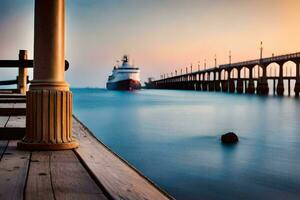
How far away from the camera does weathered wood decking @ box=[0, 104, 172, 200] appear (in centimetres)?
303

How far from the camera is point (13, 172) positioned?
3752mm

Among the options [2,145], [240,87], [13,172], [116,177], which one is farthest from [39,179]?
[240,87]

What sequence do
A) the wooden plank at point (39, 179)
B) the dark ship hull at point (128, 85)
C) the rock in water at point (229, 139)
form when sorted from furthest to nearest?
the dark ship hull at point (128, 85) < the rock in water at point (229, 139) < the wooden plank at point (39, 179)

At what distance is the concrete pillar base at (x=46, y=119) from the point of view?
16.5 feet

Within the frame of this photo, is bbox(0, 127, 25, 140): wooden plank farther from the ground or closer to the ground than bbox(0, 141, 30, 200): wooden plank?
farther from the ground

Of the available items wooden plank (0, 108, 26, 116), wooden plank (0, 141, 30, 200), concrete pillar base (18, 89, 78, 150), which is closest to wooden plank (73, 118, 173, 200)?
concrete pillar base (18, 89, 78, 150)

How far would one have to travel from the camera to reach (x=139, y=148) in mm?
18219

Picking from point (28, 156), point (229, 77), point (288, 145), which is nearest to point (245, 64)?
point (229, 77)

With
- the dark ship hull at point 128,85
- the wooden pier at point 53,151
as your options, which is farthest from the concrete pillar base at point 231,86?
the wooden pier at point 53,151

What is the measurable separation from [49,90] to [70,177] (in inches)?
69.2

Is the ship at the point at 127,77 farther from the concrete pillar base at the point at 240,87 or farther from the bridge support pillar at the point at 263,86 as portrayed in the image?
the bridge support pillar at the point at 263,86

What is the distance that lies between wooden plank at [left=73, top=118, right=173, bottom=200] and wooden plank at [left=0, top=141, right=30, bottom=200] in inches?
23.7

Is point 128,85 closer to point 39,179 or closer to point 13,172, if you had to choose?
point 13,172

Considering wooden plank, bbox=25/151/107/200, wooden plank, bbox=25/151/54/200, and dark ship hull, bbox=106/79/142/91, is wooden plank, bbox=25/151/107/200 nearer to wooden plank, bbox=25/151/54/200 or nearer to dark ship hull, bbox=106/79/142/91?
wooden plank, bbox=25/151/54/200
